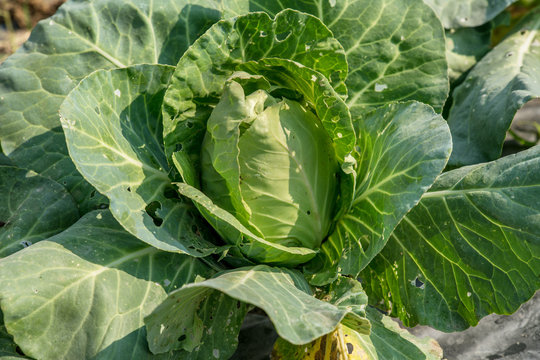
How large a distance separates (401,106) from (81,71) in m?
1.28

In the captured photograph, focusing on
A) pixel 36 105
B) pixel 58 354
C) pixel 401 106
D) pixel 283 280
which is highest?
pixel 401 106

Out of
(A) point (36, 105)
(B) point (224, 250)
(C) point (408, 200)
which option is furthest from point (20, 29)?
(C) point (408, 200)

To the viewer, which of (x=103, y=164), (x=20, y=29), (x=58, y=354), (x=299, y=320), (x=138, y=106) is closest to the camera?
(x=299, y=320)

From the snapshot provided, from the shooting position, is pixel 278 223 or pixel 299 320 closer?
pixel 299 320

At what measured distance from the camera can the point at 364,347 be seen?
1.91m

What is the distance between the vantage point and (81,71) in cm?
220

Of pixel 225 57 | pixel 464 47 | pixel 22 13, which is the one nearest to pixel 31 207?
pixel 225 57

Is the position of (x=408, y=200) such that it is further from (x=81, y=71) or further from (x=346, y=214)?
(x=81, y=71)

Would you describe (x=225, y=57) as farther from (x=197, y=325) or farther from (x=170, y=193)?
(x=197, y=325)

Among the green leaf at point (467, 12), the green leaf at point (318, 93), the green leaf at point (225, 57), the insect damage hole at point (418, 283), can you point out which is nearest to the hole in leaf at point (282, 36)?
the green leaf at point (225, 57)

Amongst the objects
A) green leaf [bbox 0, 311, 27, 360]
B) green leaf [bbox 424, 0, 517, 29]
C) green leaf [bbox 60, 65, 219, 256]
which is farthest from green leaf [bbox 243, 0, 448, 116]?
green leaf [bbox 0, 311, 27, 360]

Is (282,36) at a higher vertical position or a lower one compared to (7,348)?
higher

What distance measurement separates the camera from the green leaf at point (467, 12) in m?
2.91

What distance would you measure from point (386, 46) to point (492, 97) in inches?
27.2
